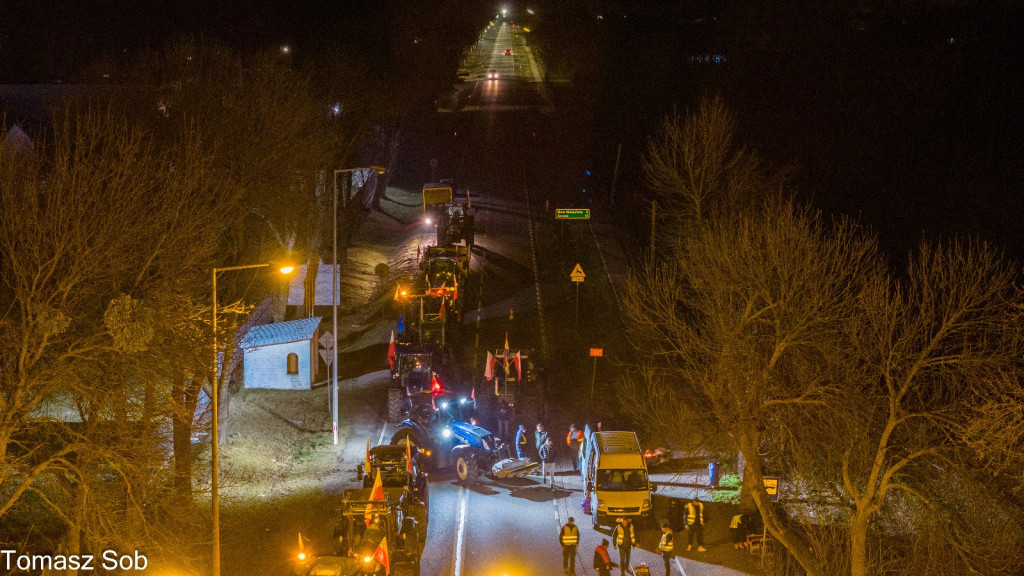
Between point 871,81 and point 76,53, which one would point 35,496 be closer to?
point 76,53

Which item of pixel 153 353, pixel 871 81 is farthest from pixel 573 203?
pixel 153 353

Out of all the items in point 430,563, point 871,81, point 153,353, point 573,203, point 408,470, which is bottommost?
point 430,563

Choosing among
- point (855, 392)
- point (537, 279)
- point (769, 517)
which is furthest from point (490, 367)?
point (537, 279)

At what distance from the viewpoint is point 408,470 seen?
20828 mm

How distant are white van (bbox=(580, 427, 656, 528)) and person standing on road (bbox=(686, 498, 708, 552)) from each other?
1.41 m

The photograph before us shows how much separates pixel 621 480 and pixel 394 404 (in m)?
10.6

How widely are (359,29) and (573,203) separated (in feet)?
62.7

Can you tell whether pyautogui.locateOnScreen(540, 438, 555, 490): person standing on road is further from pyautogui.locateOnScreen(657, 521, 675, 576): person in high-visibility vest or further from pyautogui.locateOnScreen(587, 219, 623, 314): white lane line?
pyautogui.locateOnScreen(587, 219, 623, 314): white lane line

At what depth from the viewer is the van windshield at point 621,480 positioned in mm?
22375

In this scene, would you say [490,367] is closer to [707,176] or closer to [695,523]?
[695,523]

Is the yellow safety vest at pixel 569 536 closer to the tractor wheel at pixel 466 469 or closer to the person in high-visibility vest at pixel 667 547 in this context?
the person in high-visibility vest at pixel 667 547

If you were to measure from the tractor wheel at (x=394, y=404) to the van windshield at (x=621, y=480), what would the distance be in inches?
388

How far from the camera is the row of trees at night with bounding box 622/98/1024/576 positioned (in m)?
17.4

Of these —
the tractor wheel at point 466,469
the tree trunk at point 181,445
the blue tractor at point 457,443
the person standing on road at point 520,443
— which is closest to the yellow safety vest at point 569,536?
the blue tractor at point 457,443
